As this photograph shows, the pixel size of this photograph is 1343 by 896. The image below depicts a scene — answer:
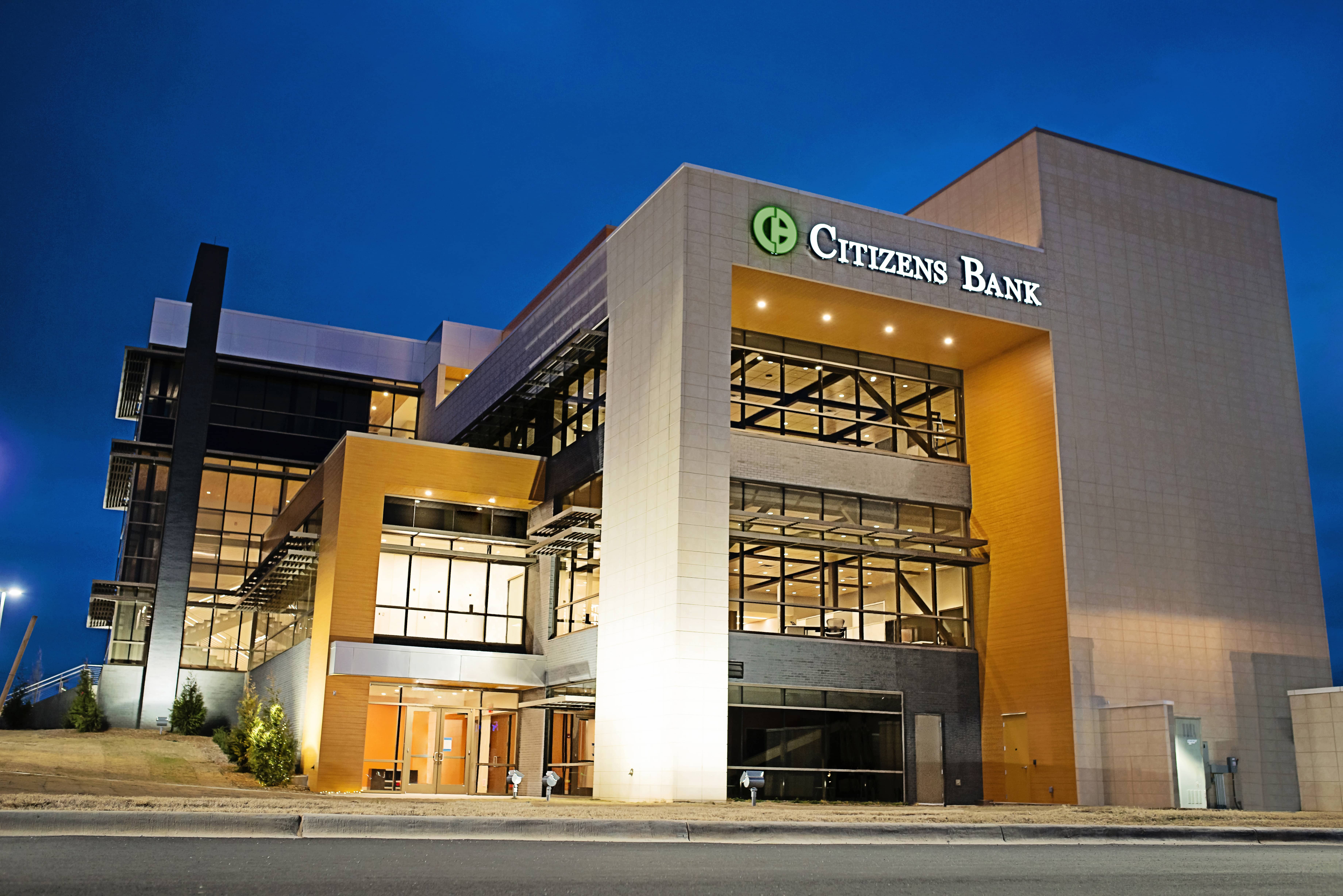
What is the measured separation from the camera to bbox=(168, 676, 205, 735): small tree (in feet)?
158

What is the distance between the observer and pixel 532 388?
3809 centimetres

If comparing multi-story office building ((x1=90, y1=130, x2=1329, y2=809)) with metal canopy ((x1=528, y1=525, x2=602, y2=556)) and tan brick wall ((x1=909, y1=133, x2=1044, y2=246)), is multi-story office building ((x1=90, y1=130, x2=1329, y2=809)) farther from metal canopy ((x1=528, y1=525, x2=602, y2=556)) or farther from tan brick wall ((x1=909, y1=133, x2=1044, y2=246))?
metal canopy ((x1=528, y1=525, x2=602, y2=556))

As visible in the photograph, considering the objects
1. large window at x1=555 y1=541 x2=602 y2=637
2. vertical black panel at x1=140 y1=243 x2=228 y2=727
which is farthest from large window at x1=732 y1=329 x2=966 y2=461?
vertical black panel at x1=140 y1=243 x2=228 y2=727

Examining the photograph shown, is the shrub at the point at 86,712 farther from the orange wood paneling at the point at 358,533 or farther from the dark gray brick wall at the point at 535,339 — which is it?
the dark gray brick wall at the point at 535,339

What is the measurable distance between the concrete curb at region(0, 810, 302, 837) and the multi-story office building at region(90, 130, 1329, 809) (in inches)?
558

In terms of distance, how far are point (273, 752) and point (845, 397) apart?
61.5 ft

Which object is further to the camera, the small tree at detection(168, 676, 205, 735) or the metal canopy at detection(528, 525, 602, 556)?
the small tree at detection(168, 676, 205, 735)

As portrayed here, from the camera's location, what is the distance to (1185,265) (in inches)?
1358

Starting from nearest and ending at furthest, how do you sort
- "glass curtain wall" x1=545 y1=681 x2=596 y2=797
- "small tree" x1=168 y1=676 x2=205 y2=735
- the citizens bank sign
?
the citizens bank sign → "glass curtain wall" x1=545 y1=681 x2=596 y2=797 → "small tree" x1=168 y1=676 x2=205 y2=735

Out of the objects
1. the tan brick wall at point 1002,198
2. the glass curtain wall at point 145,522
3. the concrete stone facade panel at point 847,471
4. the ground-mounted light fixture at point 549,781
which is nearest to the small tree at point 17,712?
the glass curtain wall at point 145,522

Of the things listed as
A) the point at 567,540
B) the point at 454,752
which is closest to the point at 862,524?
the point at 567,540

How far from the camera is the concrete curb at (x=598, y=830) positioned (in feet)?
38.3

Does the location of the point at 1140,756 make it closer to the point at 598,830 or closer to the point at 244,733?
the point at 598,830

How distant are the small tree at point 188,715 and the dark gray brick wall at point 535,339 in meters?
15.1
